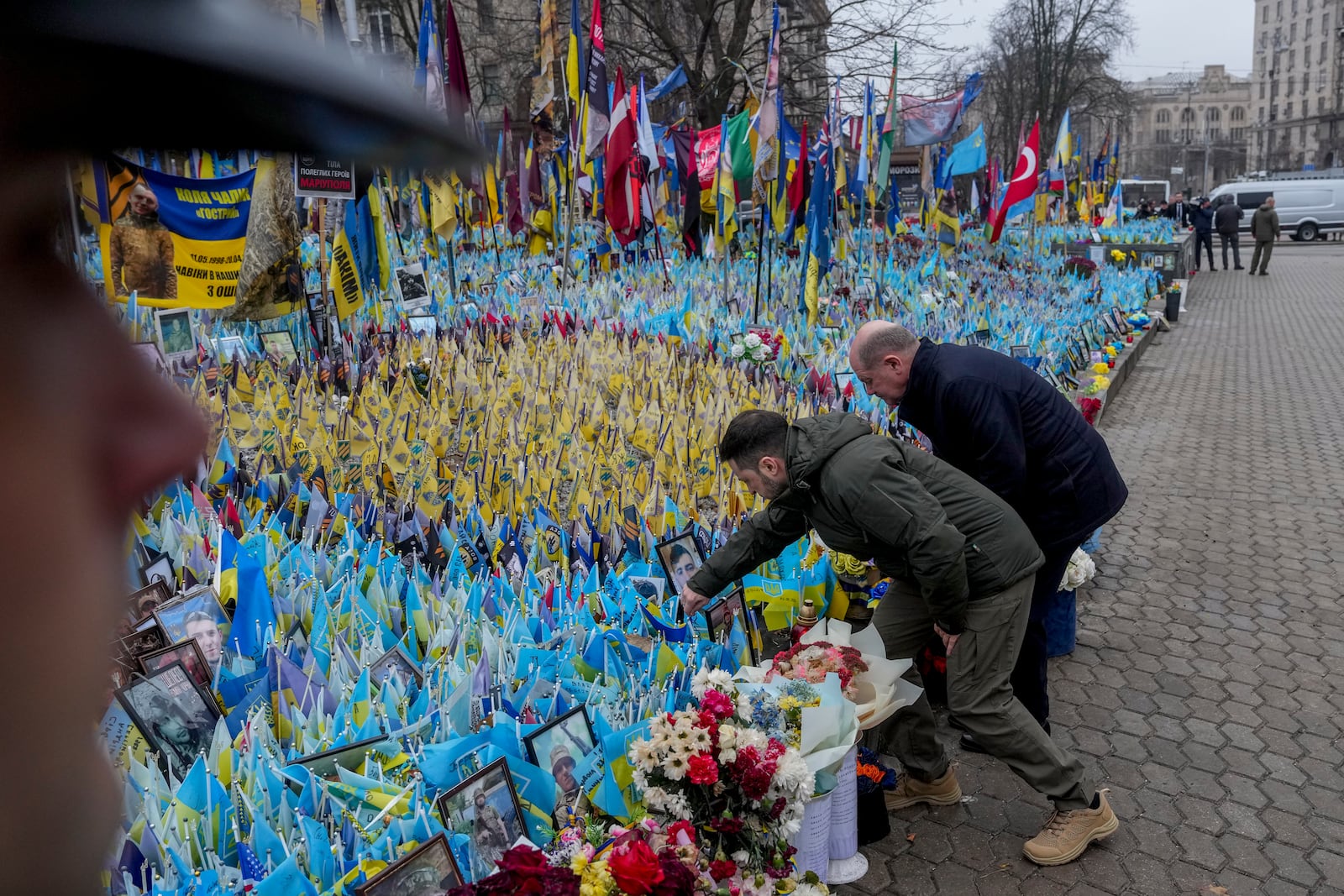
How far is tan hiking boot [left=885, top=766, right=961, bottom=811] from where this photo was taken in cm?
365

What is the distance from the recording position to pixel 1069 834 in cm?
332

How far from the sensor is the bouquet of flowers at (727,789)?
262cm

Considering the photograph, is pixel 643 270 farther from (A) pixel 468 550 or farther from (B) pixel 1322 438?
(A) pixel 468 550

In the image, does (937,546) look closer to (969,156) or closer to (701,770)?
(701,770)

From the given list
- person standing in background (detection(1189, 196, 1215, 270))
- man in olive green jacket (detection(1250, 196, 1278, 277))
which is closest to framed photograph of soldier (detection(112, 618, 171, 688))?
man in olive green jacket (detection(1250, 196, 1278, 277))

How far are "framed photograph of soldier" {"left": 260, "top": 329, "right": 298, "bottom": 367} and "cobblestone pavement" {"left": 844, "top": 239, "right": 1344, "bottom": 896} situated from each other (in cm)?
544

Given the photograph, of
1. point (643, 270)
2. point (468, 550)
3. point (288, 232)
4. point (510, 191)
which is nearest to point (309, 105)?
point (468, 550)

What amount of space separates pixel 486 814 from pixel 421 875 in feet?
0.95

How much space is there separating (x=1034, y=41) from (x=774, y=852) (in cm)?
3417

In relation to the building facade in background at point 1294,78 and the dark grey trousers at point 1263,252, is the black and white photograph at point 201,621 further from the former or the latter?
the building facade in background at point 1294,78

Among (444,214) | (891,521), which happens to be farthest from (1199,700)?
(444,214)

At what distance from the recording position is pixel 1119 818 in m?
3.58

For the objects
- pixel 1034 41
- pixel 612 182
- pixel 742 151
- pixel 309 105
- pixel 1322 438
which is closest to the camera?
pixel 309 105

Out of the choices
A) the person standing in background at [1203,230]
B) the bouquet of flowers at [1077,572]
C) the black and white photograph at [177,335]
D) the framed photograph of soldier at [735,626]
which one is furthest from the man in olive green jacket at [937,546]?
the person standing in background at [1203,230]
